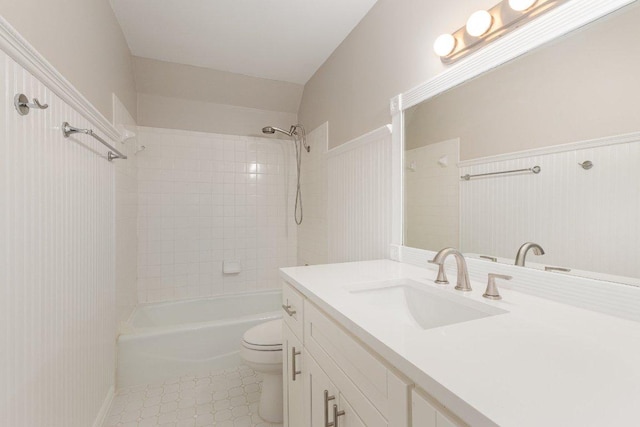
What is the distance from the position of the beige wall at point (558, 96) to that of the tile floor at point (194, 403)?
1786 mm

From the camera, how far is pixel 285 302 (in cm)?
131

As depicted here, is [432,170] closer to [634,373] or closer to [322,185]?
[634,373]

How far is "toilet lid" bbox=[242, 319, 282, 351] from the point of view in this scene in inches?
63.6

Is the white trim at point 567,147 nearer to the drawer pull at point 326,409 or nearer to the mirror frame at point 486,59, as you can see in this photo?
the mirror frame at point 486,59

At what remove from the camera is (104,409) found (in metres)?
1.63

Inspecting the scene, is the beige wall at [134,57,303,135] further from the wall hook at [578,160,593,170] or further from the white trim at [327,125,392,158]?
the wall hook at [578,160,593,170]

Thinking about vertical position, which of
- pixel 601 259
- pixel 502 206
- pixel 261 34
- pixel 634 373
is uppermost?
pixel 261 34

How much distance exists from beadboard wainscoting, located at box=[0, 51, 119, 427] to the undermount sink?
40.9 inches

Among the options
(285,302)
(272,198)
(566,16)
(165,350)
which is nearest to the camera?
(566,16)

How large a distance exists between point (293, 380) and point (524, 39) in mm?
1529

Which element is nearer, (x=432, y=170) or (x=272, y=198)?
(x=432, y=170)

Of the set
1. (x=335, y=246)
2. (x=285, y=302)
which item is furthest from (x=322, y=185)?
(x=285, y=302)

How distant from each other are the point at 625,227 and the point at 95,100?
2.22 m

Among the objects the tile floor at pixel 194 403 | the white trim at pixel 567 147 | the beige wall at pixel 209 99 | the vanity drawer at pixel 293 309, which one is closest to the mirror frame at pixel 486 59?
the white trim at pixel 567 147
